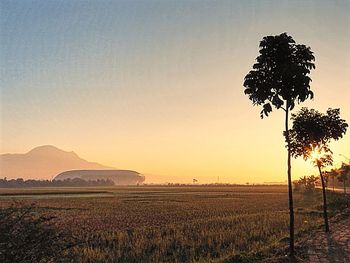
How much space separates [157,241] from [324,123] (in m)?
10.3

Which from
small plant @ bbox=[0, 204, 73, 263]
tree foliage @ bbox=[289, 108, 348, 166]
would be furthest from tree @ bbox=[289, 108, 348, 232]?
small plant @ bbox=[0, 204, 73, 263]

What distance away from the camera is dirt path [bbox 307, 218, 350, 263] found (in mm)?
13000

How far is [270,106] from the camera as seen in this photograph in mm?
13562

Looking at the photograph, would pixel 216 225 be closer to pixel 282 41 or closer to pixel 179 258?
pixel 179 258

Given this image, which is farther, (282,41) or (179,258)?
(179,258)

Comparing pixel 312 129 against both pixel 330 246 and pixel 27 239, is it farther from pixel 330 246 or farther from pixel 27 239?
pixel 27 239

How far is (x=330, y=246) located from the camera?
50.0 feet

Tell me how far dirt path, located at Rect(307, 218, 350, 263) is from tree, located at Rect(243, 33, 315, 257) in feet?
3.52

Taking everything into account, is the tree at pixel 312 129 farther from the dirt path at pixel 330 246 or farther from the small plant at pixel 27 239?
the small plant at pixel 27 239

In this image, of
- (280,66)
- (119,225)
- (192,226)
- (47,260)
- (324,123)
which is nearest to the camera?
(47,260)

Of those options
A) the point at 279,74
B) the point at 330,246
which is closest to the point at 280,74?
the point at 279,74

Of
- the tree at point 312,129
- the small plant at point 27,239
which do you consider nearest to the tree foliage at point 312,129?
the tree at point 312,129

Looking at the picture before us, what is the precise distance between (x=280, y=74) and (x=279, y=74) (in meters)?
0.06

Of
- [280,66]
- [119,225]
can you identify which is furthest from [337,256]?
[119,225]
